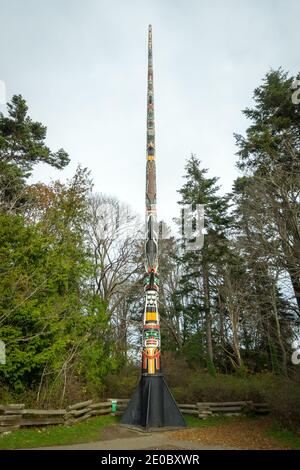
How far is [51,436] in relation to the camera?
11.2 meters

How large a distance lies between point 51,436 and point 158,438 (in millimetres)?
3258

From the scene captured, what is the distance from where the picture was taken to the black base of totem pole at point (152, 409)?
11820mm

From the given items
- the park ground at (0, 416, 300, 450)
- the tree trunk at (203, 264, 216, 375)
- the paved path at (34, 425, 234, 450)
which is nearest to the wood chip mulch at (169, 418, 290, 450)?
the park ground at (0, 416, 300, 450)

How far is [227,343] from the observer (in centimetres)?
2669

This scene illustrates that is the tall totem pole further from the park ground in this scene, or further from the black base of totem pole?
the park ground

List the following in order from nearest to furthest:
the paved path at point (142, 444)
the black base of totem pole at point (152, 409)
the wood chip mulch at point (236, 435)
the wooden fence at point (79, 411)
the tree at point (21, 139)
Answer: the paved path at point (142, 444) < the wood chip mulch at point (236, 435) < the black base of totem pole at point (152, 409) < the wooden fence at point (79, 411) < the tree at point (21, 139)

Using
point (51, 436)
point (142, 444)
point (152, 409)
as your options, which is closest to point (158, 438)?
point (142, 444)

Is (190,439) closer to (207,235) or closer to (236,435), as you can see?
(236,435)

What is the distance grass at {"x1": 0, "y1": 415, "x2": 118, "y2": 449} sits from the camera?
10117 mm

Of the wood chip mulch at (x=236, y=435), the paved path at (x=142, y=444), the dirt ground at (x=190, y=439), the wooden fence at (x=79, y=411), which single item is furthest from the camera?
the wooden fence at (x=79, y=411)

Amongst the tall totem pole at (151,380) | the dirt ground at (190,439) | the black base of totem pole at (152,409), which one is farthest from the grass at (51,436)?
the tall totem pole at (151,380)

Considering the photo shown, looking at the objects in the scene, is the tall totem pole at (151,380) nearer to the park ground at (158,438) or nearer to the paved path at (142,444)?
the park ground at (158,438)

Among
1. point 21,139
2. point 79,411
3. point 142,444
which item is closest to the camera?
point 142,444

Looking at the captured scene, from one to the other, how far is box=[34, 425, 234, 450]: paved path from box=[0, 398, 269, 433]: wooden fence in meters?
2.83
